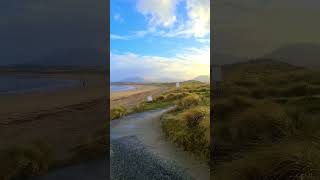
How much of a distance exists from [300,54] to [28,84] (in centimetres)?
354

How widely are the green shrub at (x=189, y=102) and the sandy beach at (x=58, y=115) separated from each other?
2.43 meters

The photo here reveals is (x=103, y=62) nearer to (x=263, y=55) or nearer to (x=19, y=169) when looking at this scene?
(x=19, y=169)

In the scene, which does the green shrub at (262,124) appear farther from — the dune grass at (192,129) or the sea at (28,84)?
the sea at (28,84)

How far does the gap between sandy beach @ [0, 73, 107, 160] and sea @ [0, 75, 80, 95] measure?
0.16ft

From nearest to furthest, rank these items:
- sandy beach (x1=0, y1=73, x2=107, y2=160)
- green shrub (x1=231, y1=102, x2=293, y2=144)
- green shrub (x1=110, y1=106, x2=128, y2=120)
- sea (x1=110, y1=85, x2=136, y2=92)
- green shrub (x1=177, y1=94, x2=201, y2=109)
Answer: sandy beach (x1=0, y1=73, x2=107, y2=160), green shrub (x1=231, y1=102, x2=293, y2=144), green shrub (x1=177, y1=94, x2=201, y2=109), sea (x1=110, y1=85, x2=136, y2=92), green shrub (x1=110, y1=106, x2=128, y2=120)

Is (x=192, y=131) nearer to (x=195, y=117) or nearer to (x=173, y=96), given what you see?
(x=195, y=117)

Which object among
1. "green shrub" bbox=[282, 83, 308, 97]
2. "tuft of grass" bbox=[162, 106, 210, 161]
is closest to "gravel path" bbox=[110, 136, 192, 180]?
"tuft of grass" bbox=[162, 106, 210, 161]

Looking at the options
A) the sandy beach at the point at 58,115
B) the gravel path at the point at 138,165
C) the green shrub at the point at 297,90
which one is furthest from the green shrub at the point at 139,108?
the green shrub at the point at 297,90

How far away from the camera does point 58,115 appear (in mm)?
3916

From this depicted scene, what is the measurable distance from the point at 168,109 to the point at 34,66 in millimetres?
3521

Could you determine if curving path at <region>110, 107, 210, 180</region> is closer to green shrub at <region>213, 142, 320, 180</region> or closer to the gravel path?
the gravel path

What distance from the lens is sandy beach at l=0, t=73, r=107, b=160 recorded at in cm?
355

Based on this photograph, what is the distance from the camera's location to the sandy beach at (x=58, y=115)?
355 cm

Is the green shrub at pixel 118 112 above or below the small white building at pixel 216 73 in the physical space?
below
